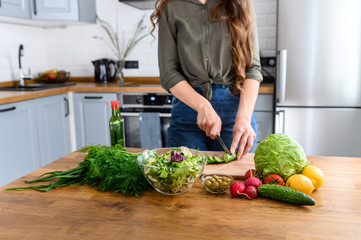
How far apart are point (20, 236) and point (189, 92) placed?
2.86 feet

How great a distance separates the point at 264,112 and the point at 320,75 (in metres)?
0.50

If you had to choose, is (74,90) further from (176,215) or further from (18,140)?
(176,215)

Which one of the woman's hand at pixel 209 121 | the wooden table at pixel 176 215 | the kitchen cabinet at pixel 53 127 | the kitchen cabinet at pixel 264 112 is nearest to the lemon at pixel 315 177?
the wooden table at pixel 176 215

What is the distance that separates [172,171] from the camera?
92cm

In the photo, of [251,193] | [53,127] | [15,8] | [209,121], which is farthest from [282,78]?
[15,8]

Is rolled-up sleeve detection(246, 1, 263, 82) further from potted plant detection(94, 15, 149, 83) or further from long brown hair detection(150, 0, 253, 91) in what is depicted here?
potted plant detection(94, 15, 149, 83)

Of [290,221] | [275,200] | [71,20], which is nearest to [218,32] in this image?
[275,200]

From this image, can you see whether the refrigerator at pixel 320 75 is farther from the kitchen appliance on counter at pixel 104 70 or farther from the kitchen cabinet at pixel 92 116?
the kitchen appliance on counter at pixel 104 70

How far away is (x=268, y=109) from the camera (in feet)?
8.99

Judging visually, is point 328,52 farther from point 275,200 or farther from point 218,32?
point 275,200

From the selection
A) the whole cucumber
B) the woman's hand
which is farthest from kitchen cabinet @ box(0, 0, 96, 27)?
the whole cucumber

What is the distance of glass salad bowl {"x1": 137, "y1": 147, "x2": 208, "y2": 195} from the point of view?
3.03 feet

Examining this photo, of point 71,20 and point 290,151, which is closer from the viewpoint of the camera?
point 290,151

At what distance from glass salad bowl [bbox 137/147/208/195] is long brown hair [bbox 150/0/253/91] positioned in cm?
64
